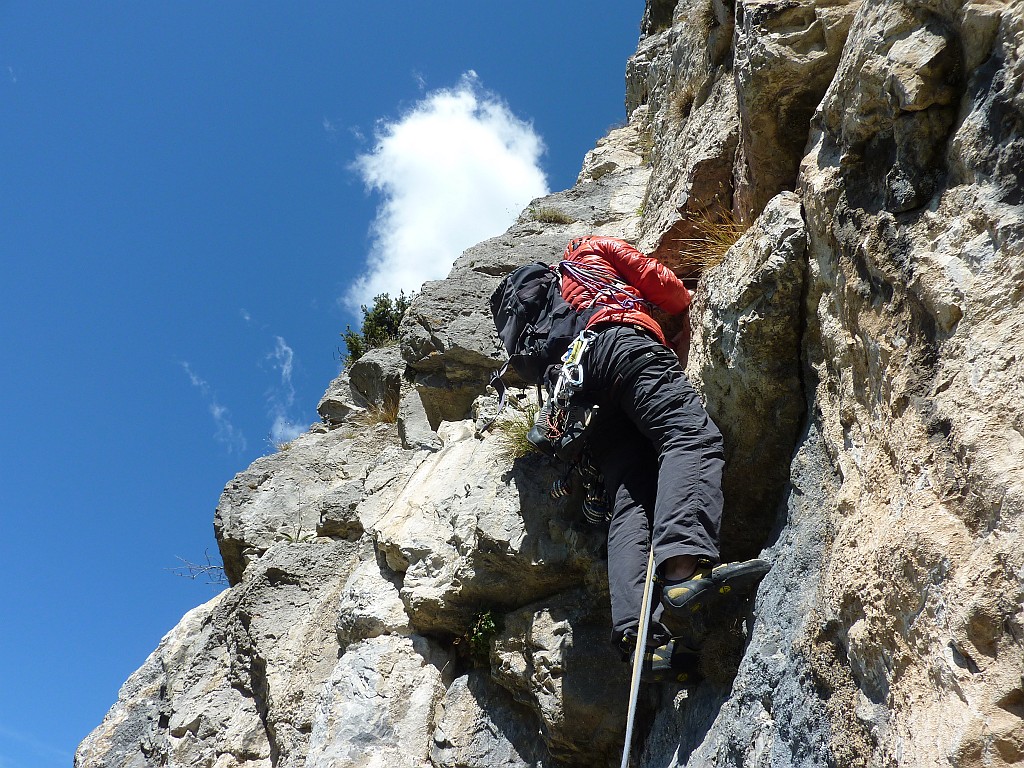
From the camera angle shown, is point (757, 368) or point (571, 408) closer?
point (757, 368)

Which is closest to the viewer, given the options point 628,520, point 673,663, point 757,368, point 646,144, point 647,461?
point 673,663

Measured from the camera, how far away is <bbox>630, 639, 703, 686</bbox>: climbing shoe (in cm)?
405

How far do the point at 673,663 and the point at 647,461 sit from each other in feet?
3.94

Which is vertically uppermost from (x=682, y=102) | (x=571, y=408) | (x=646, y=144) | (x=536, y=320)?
(x=646, y=144)

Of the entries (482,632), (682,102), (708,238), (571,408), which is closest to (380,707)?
(482,632)

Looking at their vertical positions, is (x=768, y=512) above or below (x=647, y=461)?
below

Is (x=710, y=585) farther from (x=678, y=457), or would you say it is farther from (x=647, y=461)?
(x=647, y=461)

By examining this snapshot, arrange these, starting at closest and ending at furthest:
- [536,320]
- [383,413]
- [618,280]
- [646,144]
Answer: [618,280]
[536,320]
[383,413]
[646,144]

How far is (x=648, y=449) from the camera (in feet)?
15.9

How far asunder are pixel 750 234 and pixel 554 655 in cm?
290

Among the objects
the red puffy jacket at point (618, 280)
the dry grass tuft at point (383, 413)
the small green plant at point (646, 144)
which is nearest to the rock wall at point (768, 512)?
the red puffy jacket at point (618, 280)

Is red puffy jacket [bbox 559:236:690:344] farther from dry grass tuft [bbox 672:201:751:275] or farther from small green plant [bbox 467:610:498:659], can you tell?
small green plant [bbox 467:610:498:659]

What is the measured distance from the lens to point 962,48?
3.11m

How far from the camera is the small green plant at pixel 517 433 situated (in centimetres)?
605
